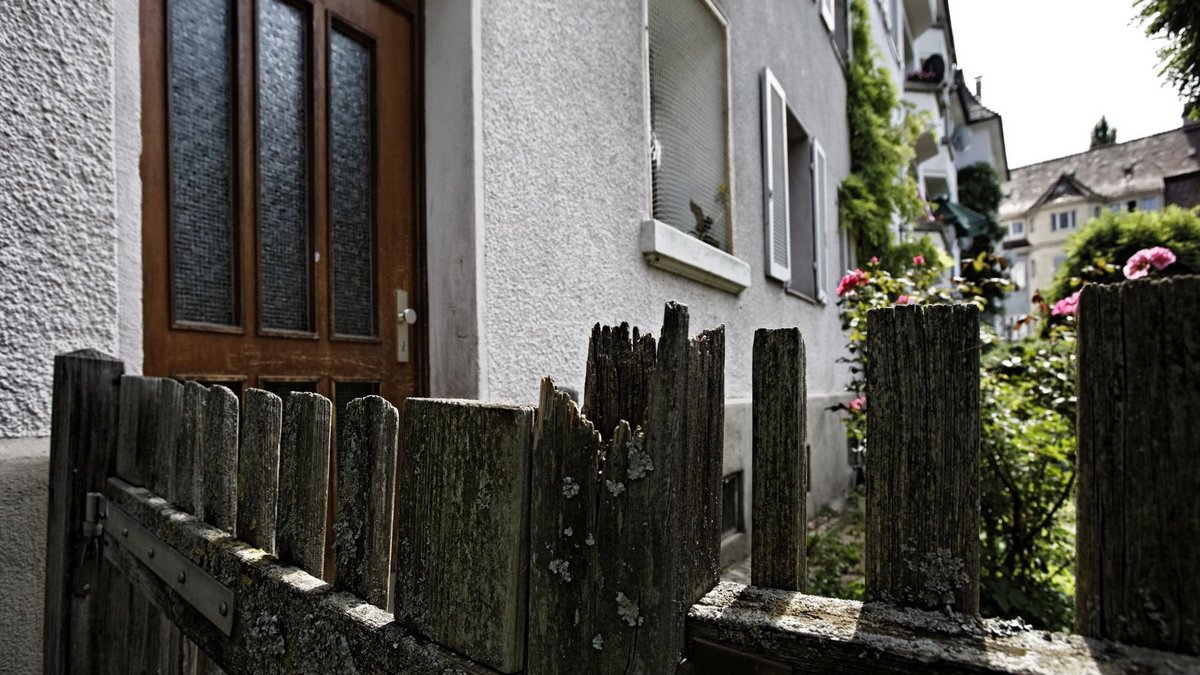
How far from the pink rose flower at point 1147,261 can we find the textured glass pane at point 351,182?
3304 millimetres

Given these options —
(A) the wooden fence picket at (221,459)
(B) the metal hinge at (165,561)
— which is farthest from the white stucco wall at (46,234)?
(A) the wooden fence picket at (221,459)

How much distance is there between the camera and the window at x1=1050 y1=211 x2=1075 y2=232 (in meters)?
46.2

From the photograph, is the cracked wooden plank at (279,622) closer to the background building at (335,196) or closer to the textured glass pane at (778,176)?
the background building at (335,196)

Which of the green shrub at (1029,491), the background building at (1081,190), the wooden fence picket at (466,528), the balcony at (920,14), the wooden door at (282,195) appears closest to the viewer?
the wooden fence picket at (466,528)

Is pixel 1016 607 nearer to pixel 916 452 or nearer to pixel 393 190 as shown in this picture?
pixel 916 452

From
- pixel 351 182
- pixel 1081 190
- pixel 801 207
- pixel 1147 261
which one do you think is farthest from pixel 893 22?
pixel 1081 190

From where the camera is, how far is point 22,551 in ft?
4.71

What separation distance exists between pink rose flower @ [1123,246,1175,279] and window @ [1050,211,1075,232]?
53.6m

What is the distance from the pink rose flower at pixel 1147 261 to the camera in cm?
299

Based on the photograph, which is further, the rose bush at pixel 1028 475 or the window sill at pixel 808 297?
the window sill at pixel 808 297

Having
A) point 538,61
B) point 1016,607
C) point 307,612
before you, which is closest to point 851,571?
point 1016,607

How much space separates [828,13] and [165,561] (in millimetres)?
8644

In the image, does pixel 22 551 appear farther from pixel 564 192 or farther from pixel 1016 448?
pixel 1016 448

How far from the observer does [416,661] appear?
29.2 inches
